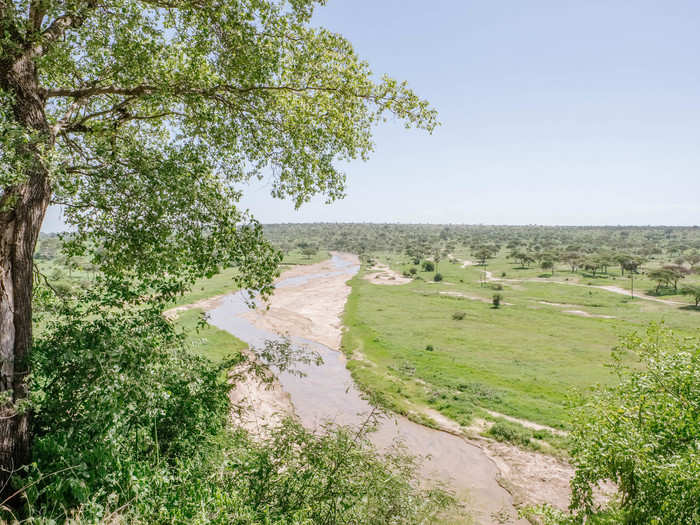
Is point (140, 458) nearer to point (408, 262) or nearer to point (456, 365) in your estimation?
point (456, 365)

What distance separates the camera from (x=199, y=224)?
305 inches

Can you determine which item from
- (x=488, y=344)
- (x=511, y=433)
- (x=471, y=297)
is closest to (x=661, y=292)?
(x=471, y=297)

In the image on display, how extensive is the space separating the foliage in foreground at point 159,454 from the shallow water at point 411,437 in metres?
2.18

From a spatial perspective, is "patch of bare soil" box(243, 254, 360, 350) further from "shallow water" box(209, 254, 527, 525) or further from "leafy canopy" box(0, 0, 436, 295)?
"leafy canopy" box(0, 0, 436, 295)

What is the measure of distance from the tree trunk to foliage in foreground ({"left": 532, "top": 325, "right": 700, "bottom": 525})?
451 inches

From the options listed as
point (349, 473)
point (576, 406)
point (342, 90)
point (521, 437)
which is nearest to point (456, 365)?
point (521, 437)

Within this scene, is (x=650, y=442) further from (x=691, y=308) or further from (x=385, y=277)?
(x=385, y=277)

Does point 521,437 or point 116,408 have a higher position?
point 116,408

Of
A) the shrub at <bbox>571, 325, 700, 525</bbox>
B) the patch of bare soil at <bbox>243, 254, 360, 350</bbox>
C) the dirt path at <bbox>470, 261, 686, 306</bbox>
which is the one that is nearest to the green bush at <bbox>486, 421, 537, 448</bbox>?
the shrub at <bbox>571, 325, 700, 525</bbox>

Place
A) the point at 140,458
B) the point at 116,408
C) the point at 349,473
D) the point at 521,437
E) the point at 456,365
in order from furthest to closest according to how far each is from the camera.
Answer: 1. the point at 456,365
2. the point at 521,437
3. the point at 349,473
4. the point at 140,458
5. the point at 116,408

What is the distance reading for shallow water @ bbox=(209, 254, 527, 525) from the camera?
61.6ft

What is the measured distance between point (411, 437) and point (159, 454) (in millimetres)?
19301

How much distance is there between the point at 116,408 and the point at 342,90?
7.82m

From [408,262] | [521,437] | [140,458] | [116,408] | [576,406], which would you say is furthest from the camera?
[408,262]
